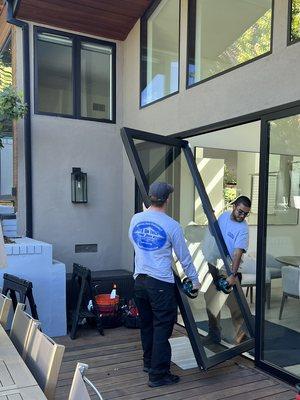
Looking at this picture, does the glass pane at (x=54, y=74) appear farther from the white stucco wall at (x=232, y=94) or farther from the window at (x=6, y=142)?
the white stucco wall at (x=232, y=94)

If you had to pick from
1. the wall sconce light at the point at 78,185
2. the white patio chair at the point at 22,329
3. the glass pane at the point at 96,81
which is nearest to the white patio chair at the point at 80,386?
the white patio chair at the point at 22,329

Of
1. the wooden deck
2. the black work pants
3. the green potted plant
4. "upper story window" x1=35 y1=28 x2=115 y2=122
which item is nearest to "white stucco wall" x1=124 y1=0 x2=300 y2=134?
"upper story window" x1=35 y1=28 x2=115 y2=122

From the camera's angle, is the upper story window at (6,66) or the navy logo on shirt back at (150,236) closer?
the navy logo on shirt back at (150,236)

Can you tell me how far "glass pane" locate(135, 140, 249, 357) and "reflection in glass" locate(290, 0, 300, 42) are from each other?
1536mm

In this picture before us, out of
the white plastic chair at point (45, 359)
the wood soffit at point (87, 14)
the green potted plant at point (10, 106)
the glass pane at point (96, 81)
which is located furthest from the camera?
the glass pane at point (96, 81)

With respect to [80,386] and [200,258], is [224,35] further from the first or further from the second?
[80,386]

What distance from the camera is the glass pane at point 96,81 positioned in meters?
5.54

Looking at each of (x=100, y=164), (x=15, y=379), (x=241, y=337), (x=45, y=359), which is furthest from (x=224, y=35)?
(x=15, y=379)

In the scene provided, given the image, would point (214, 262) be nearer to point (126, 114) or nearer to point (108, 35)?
point (126, 114)

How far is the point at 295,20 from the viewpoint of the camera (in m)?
2.98

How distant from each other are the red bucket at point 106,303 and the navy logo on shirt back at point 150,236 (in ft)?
5.75

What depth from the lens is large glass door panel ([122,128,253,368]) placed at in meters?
3.18

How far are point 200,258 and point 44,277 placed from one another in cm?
174

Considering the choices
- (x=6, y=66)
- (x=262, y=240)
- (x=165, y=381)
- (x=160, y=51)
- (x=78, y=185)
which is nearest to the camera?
(x=165, y=381)
